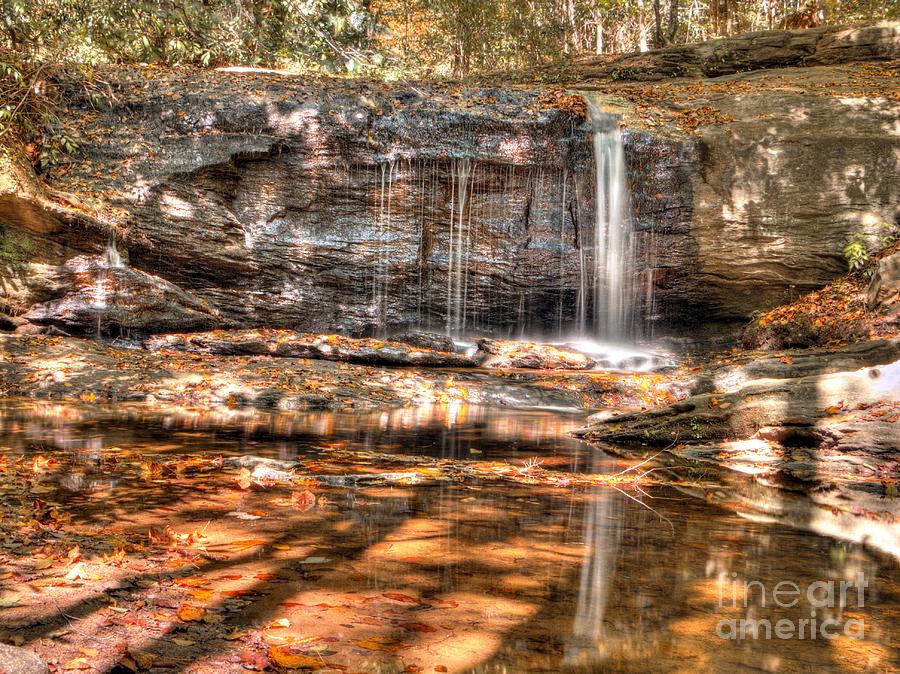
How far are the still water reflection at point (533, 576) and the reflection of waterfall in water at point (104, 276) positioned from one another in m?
7.68

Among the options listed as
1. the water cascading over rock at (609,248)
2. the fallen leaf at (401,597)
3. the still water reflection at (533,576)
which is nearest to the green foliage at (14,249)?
the still water reflection at (533,576)

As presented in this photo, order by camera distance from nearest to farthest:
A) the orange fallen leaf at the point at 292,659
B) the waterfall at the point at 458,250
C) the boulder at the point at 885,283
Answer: the orange fallen leaf at the point at 292,659
the boulder at the point at 885,283
the waterfall at the point at 458,250

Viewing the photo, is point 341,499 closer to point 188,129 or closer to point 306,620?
point 306,620

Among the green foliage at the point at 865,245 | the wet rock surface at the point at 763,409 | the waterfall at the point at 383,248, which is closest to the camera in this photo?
the wet rock surface at the point at 763,409

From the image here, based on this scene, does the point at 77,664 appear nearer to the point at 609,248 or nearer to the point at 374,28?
the point at 374,28

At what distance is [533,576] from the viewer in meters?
2.69

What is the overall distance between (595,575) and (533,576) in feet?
0.89

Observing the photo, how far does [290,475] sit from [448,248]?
11.1 m

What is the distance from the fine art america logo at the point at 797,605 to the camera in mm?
2238

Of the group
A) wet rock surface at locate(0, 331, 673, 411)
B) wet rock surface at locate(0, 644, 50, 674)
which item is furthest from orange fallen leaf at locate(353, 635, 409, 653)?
wet rock surface at locate(0, 331, 673, 411)

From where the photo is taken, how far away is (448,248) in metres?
14.9

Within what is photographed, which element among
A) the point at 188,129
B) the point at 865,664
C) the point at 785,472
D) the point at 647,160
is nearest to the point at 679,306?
the point at 647,160

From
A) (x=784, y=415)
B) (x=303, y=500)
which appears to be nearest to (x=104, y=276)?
(x=303, y=500)

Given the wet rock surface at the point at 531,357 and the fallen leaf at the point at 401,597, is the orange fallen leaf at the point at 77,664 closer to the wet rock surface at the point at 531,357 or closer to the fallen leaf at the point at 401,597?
the fallen leaf at the point at 401,597
